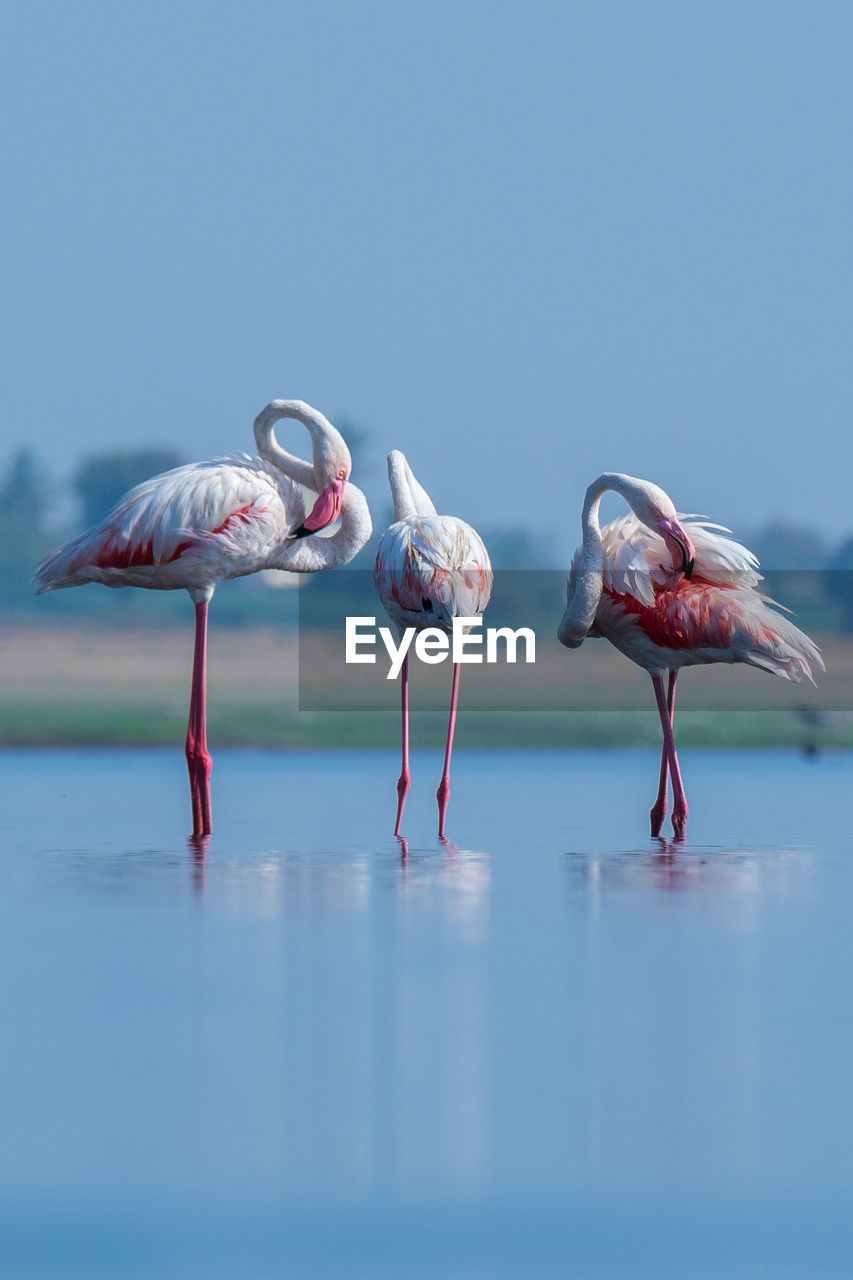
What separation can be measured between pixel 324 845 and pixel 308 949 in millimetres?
2545

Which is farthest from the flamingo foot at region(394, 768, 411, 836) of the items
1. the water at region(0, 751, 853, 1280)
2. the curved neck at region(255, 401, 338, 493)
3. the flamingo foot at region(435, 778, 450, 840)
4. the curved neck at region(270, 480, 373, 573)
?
the curved neck at region(255, 401, 338, 493)

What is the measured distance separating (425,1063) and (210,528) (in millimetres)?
Answer: 4987

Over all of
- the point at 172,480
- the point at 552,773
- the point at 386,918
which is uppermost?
the point at 172,480

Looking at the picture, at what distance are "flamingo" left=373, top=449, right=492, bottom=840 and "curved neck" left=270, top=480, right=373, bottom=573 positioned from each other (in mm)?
536

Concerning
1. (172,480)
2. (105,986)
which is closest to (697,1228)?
(105,986)

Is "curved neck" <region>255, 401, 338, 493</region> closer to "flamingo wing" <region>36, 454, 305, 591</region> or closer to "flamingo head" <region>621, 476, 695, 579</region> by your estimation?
"flamingo wing" <region>36, 454, 305, 591</region>

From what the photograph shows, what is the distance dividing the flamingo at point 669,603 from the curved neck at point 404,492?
87 cm

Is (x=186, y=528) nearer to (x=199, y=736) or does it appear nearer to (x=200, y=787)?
(x=199, y=736)

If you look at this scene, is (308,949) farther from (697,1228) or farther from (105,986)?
(697,1228)

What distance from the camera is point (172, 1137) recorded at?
124 inches

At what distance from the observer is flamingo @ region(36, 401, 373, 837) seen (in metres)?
8.37

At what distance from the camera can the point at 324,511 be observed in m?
8.69

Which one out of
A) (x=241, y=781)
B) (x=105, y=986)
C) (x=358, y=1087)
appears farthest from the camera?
(x=241, y=781)

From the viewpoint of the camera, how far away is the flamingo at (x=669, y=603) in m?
8.08
